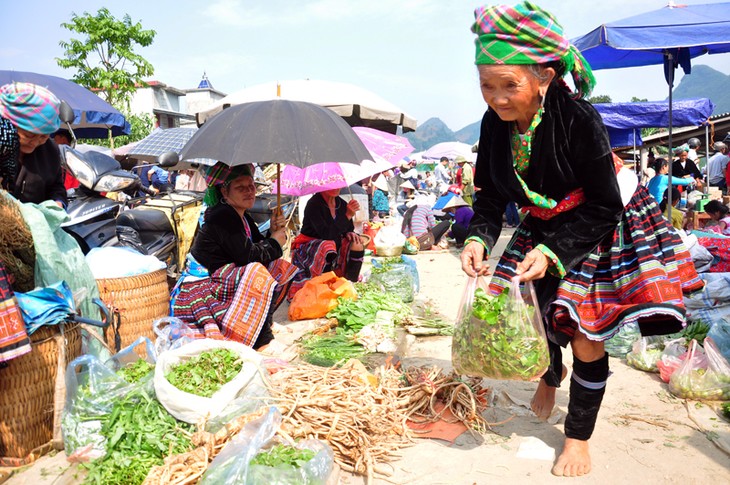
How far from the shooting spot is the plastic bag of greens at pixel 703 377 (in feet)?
10.3

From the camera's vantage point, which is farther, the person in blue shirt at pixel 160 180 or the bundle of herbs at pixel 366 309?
the person in blue shirt at pixel 160 180

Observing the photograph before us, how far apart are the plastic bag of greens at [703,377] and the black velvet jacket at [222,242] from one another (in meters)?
3.04

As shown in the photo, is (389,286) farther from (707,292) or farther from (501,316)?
(501,316)

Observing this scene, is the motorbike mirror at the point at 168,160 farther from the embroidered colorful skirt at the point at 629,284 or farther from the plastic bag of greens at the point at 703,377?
the plastic bag of greens at the point at 703,377

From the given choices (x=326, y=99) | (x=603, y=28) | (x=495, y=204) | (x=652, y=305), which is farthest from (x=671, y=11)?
(x=652, y=305)

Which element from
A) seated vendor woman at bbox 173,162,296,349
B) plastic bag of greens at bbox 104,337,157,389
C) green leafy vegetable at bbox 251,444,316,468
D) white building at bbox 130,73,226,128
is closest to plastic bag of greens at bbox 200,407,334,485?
green leafy vegetable at bbox 251,444,316,468

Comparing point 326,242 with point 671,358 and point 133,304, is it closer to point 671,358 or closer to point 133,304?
point 133,304

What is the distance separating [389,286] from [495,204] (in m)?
2.99

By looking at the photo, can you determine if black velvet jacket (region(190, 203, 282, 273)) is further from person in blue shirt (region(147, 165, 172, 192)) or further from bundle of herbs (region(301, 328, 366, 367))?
A: person in blue shirt (region(147, 165, 172, 192))

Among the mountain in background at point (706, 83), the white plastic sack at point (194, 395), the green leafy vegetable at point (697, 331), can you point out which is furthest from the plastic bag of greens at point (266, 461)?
the mountain in background at point (706, 83)

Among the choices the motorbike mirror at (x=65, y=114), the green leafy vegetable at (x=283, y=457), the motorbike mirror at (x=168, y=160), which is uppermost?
the motorbike mirror at (x=65, y=114)

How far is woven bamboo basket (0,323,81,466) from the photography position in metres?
2.51

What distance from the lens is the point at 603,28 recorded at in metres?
5.33

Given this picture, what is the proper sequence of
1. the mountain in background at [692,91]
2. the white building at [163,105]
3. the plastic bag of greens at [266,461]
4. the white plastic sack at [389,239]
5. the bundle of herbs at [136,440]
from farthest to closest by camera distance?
the mountain in background at [692,91] < the white building at [163,105] < the white plastic sack at [389,239] < the bundle of herbs at [136,440] < the plastic bag of greens at [266,461]
